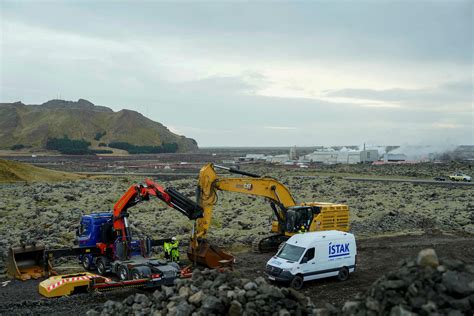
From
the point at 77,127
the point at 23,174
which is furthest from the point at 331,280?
the point at 77,127

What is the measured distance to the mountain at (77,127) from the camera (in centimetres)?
14638

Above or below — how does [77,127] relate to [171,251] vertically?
above

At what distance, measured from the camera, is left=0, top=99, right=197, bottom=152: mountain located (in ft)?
480

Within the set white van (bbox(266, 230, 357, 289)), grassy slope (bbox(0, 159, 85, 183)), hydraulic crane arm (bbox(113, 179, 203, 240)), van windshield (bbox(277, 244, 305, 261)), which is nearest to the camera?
white van (bbox(266, 230, 357, 289))

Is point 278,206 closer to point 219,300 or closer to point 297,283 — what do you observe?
point 297,283

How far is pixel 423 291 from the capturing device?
7855mm

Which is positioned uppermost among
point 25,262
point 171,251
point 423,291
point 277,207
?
point 423,291

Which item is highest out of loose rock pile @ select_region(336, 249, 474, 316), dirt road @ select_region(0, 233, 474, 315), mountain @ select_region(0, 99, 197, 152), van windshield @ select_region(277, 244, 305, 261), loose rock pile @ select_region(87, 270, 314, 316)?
mountain @ select_region(0, 99, 197, 152)

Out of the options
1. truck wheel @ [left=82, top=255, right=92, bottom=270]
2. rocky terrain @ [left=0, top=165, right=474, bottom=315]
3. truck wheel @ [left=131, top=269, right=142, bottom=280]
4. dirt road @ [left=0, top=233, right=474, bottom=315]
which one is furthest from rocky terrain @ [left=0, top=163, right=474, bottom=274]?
truck wheel @ [left=131, top=269, right=142, bottom=280]

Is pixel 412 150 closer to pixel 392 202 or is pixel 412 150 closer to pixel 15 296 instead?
pixel 392 202

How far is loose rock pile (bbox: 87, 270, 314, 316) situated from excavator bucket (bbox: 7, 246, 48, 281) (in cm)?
785

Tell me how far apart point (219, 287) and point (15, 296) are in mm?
8712

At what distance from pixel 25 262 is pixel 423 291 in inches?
619

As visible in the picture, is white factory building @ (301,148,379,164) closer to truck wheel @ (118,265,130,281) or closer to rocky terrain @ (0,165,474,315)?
rocky terrain @ (0,165,474,315)
